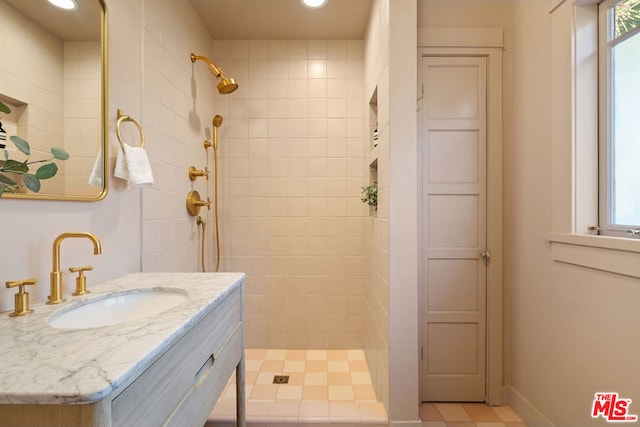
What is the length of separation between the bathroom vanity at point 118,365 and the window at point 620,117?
5.45 feet

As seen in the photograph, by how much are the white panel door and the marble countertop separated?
139 cm

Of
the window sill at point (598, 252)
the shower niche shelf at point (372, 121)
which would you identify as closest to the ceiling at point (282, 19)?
the shower niche shelf at point (372, 121)

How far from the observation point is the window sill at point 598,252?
1.08 m

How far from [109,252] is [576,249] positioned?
2.07 meters

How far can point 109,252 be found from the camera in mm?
1275

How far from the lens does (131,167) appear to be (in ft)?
4.24

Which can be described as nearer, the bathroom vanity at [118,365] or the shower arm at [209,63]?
the bathroom vanity at [118,365]

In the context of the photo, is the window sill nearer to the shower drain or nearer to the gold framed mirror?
the shower drain

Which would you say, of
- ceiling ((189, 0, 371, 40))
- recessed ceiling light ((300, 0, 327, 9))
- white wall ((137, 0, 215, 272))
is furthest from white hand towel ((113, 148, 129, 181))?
recessed ceiling light ((300, 0, 327, 9))

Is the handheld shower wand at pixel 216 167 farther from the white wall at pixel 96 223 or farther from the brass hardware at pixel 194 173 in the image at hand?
the white wall at pixel 96 223

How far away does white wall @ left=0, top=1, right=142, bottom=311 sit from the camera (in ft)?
2.90

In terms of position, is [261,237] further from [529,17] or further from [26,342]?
[529,17]

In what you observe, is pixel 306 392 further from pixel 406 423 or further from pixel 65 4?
pixel 65 4

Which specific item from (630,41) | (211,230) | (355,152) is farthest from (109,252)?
(630,41)
